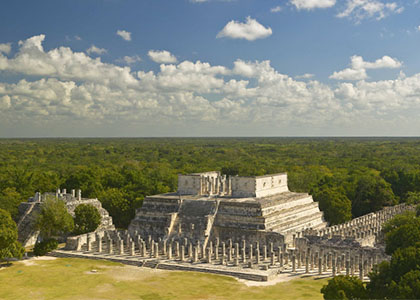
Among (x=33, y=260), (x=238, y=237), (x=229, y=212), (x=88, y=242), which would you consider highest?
(x=229, y=212)

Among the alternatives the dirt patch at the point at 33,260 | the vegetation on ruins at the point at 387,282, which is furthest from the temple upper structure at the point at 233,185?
the vegetation on ruins at the point at 387,282

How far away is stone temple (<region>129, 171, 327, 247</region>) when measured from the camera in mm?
37594

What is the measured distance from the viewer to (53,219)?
38344 millimetres

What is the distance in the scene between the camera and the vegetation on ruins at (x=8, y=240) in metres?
33.0

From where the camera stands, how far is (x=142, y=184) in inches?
2270

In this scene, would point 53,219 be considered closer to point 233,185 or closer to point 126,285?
point 126,285

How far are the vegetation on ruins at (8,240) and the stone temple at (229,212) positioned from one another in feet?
34.6

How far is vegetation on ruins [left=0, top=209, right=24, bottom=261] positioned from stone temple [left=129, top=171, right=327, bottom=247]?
10.5m

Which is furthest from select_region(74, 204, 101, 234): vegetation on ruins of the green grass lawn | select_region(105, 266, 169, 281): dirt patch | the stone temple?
select_region(105, 266, 169, 281): dirt patch

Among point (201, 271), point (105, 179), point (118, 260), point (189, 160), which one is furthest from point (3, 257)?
point (189, 160)

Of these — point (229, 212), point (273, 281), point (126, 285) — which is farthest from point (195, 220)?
point (273, 281)

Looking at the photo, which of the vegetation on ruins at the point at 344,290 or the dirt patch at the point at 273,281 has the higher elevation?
the vegetation on ruins at the point at 344,290

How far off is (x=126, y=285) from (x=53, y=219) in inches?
456

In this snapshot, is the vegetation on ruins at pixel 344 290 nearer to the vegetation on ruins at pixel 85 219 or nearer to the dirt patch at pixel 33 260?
the dirt patch at pixel 33 260
